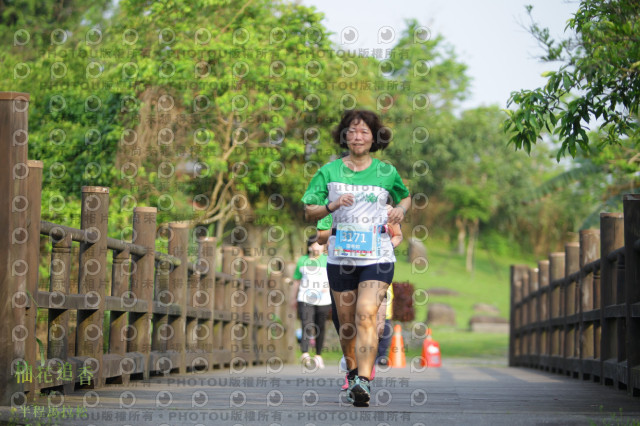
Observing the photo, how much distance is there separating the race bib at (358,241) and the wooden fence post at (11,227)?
187 centimetres

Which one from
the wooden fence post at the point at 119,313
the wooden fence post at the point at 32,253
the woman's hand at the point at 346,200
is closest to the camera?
the wooden fence post at the point at 32,253

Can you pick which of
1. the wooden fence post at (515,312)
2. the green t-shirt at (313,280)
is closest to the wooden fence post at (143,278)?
the green t-shirt at (313,280)

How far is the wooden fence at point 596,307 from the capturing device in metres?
7.36

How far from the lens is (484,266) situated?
62938mm

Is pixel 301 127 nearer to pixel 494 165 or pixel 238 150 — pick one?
pixel 238 150

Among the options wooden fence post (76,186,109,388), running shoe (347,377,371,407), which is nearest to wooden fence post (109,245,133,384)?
wooden fence post (76,186,109,388)

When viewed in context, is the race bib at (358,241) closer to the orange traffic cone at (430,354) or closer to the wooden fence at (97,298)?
the wooden fence at (97,298)

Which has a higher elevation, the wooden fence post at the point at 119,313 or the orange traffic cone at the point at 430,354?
the wooden fence post at the point at 119,313

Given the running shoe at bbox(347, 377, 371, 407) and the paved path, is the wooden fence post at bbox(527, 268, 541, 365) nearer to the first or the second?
the paved path

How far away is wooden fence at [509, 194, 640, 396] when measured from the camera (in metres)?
7.36

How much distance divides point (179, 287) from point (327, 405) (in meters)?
3.85

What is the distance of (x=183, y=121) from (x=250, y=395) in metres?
12.8

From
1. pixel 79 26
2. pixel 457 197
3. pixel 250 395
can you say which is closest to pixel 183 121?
pixel 79 26

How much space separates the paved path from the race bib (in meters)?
0.90
